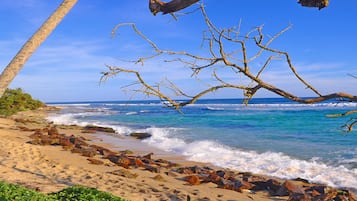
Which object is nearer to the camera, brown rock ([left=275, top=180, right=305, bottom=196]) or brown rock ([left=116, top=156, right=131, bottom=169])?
brown rock ([left=275, top=180, right=305, bottom=196])

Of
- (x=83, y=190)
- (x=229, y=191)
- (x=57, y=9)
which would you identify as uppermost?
(x=57, y=9)

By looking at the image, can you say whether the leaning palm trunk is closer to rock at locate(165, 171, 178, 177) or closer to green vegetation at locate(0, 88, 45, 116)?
rock at locate(165, 171, 178, 177)

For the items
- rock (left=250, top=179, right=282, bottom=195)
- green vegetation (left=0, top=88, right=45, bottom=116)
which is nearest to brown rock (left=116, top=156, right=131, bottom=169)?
rock (left=250, top=179, right=282, bottom=195)

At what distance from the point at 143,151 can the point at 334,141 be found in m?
8.57

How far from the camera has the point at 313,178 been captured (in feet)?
32.8

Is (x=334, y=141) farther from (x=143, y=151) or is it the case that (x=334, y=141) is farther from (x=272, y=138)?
(x=143, y=151)

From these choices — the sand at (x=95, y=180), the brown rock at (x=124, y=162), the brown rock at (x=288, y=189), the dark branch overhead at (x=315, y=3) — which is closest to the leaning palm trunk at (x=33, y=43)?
the dark branch overhead at (x=315, y=3)

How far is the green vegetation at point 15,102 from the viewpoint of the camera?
2975cm

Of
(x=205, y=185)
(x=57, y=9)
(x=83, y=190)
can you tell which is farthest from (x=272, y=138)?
(x=57, y=9)

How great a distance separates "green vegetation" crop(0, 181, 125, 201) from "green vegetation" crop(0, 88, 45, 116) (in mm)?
22704

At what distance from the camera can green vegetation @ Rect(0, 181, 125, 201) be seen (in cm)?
426

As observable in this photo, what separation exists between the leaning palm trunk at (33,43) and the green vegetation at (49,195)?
1.44 metres

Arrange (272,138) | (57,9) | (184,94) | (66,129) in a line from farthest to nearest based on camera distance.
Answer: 1. (66,129)
2. (272,138)
3. (57,9)
4. (184,94)

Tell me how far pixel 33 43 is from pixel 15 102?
111 feet
